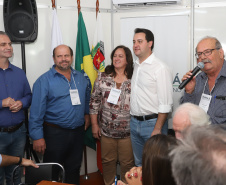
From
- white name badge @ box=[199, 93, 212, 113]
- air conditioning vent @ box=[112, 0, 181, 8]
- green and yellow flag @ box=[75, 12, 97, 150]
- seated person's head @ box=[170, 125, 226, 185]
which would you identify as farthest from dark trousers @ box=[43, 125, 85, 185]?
seated person's head @ box=[170, 125, 226, 185]

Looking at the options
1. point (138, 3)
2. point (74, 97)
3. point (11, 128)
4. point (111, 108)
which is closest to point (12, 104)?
point (11, 128)

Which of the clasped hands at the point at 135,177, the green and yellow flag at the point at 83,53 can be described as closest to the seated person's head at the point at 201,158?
the clasped hands at the point at 135,177

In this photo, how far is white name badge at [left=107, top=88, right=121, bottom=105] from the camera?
10.1 feet

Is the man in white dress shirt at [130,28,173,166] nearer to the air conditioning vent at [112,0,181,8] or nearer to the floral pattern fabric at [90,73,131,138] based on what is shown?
the floral pattern fabric at [90,73,131,138]

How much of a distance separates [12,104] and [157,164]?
2085 millimetres

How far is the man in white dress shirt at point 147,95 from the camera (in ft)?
9.30

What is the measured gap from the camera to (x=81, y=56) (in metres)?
3.64

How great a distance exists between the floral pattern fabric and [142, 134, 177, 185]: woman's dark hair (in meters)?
1.89

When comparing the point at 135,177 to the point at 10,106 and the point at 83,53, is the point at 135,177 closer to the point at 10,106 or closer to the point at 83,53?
the point at 10,106

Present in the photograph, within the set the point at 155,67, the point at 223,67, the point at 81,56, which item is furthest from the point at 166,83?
the point at 81,56

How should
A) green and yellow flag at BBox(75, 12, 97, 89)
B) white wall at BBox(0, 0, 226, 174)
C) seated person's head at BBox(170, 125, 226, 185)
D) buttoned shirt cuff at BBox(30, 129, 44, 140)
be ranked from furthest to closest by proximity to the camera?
green and yellow flag at BBox(75, 12, 97, 89)
white wall at BBox(0, 0, 226, 174)
buttoned shirt cuff at BBox(30, 129, 44, 140)
seated person's head at BBox(170, 125, 226, 185)

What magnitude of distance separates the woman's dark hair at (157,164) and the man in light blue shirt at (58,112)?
196 centimetres

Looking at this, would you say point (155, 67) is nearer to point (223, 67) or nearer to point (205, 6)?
point (223, 67)

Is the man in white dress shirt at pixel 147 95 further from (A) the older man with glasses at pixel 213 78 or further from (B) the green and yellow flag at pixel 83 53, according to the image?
(B) the green and yellow flag at pixel 83 53
